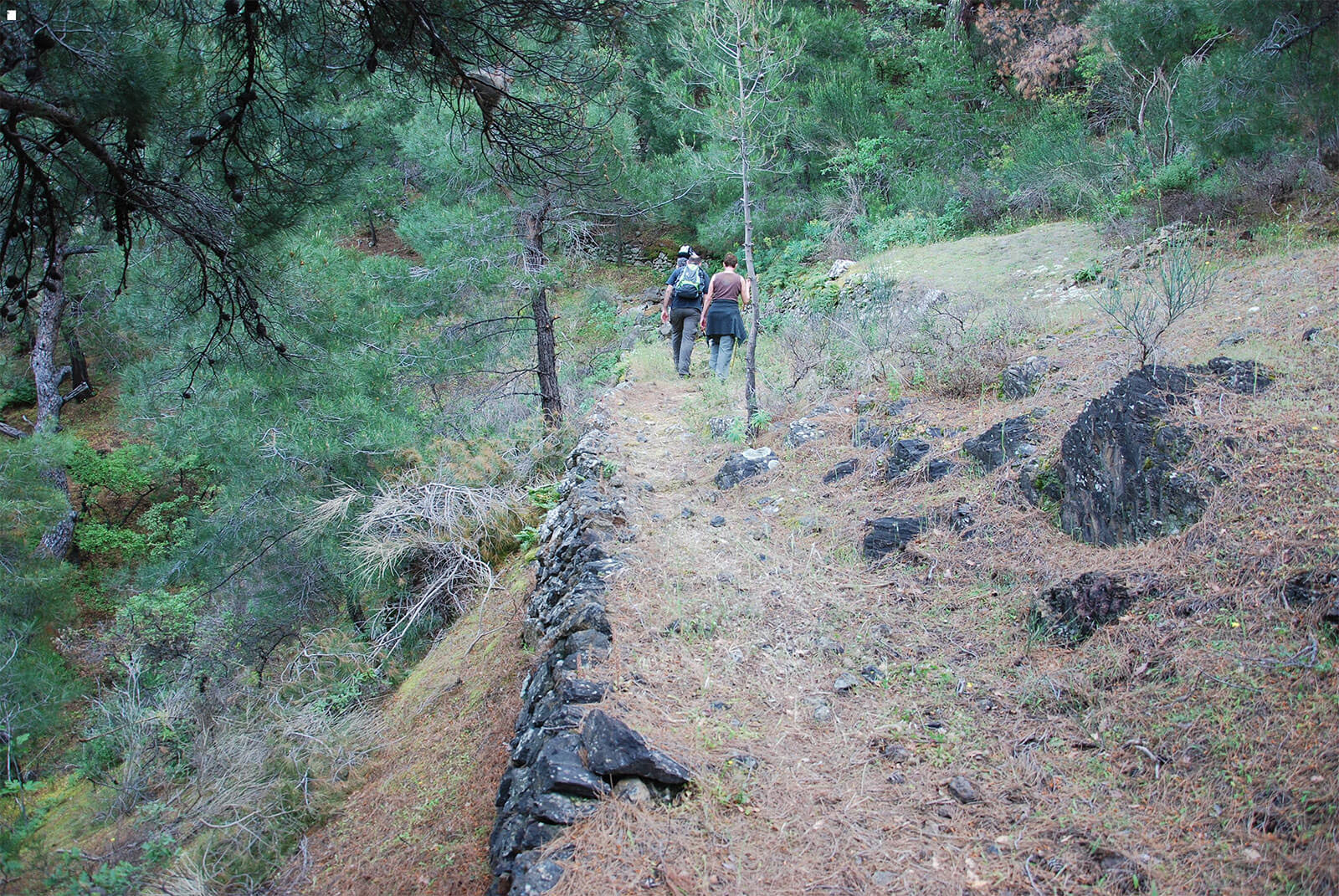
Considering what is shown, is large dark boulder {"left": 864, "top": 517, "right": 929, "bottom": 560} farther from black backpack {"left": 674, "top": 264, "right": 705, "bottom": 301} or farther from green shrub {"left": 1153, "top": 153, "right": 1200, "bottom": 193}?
green shrub {"left": 1153, "top": 153, "right": 1200, "bottom": 193}

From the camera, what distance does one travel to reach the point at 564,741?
3.27m

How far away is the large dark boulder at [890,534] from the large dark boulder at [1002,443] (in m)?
0.63

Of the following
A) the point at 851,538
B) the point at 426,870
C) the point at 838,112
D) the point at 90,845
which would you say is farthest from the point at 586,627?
the point at 838,112

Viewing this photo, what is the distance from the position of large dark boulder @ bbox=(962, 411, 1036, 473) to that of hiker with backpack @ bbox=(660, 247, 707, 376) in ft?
18.8

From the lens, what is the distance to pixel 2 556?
10789 mm

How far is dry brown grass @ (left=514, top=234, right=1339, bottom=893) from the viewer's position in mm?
2549

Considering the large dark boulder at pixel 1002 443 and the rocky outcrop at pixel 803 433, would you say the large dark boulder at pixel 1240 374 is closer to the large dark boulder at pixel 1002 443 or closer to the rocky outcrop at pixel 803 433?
the large dark boulder at pixel 1002 443

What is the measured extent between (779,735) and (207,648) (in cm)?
699

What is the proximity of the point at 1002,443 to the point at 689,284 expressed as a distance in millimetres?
5976

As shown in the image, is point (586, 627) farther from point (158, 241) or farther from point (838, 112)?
point (838, 112)

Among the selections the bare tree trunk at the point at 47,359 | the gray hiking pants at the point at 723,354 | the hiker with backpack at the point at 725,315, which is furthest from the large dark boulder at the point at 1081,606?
the bare tree trunk at the point at 47,359

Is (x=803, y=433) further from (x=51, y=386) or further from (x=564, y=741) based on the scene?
(x=51, y=386)

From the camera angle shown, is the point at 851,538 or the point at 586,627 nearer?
the point at 586,627

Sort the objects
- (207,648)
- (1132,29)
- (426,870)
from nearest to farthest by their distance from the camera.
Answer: (426,870) < (207,648) < (1132,29)
